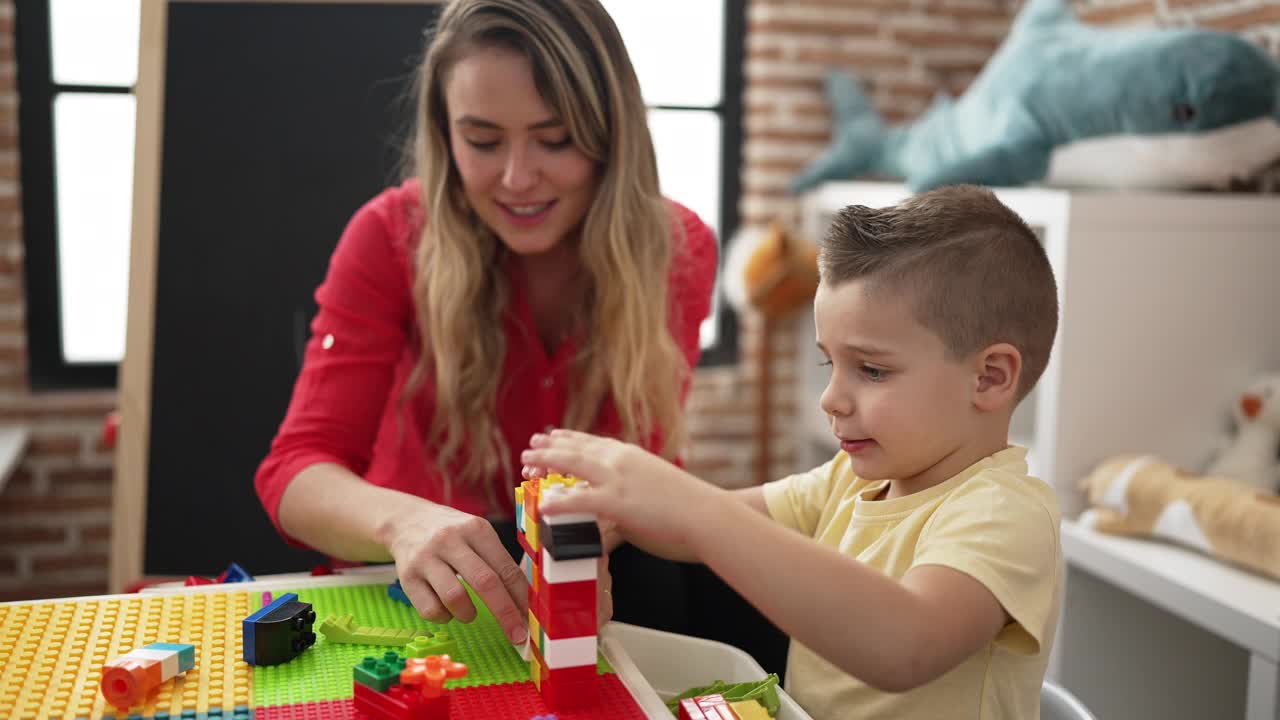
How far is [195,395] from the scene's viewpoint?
6.95 feet

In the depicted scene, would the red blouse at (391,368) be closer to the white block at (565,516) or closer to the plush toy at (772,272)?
the white block at (565,516)

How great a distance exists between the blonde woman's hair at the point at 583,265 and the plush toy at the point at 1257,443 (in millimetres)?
929

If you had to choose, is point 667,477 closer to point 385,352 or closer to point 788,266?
point 385,352

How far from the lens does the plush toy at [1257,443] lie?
1733 mm

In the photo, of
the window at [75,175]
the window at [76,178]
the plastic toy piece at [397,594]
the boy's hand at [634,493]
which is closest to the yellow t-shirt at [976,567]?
the boy's hand at [634,493]

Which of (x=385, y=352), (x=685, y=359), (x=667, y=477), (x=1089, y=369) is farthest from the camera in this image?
(x=1089, y=369)

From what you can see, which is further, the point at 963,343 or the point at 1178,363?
the point at 1178,363

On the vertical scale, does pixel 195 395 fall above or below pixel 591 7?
below

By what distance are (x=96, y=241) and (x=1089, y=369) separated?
6.96 feet

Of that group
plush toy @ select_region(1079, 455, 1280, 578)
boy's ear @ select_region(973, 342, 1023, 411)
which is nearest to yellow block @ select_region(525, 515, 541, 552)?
boy's ear @ select_region(973, 342, 1023, 411)

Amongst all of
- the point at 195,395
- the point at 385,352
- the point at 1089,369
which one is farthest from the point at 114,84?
the point at 1089,369

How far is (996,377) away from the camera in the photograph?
863 millimetres

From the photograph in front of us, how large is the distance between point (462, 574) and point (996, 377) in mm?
451

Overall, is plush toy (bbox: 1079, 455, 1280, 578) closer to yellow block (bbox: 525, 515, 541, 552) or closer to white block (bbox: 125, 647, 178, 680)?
yellow block (bbox: 525, 515, 541, 552)
